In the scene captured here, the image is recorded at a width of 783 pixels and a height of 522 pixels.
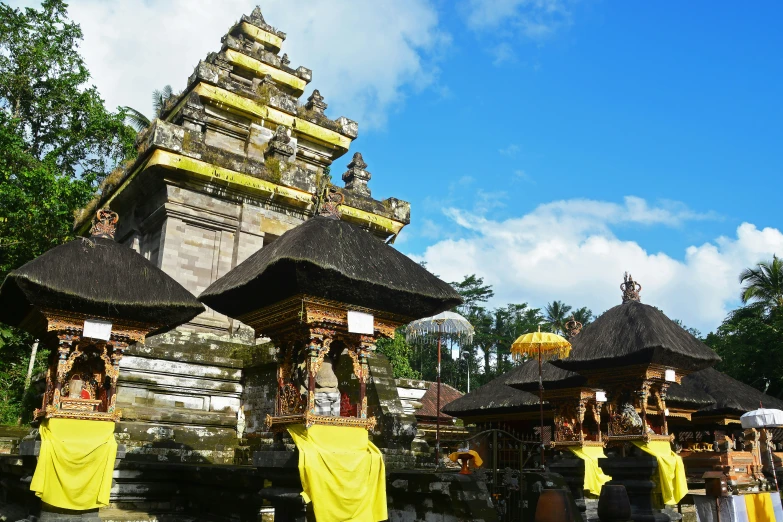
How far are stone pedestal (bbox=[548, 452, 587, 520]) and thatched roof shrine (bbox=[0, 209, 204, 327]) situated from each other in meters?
7.19

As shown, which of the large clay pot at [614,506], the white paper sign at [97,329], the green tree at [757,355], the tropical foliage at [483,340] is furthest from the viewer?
the tropical foliage at [483,340]

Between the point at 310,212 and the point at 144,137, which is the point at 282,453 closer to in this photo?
the point at 310,212

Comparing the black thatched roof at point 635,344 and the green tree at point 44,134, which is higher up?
the green tree at point 44,134

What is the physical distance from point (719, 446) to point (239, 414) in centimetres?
921

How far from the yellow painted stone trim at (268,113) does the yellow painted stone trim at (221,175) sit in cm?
280

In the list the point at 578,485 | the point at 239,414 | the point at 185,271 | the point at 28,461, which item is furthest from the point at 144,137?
the point at 578,485

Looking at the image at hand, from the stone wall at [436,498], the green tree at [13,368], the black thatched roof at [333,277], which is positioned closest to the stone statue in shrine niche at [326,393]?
the black thatched roof at [333,277]

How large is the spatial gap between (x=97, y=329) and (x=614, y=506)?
6.21 m

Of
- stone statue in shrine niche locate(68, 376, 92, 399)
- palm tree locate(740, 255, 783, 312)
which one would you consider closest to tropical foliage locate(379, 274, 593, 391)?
palm tree locate(740, 255, 783, 312)

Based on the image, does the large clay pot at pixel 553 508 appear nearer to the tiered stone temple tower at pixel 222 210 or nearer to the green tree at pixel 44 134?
the tiered stone temple tower at pixel 222 210

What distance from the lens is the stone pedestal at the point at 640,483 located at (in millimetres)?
9914

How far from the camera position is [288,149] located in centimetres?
1434

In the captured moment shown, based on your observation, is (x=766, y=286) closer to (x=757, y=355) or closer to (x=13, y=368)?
(x=757, y=355)

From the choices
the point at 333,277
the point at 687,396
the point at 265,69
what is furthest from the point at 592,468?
the point at 265,69
